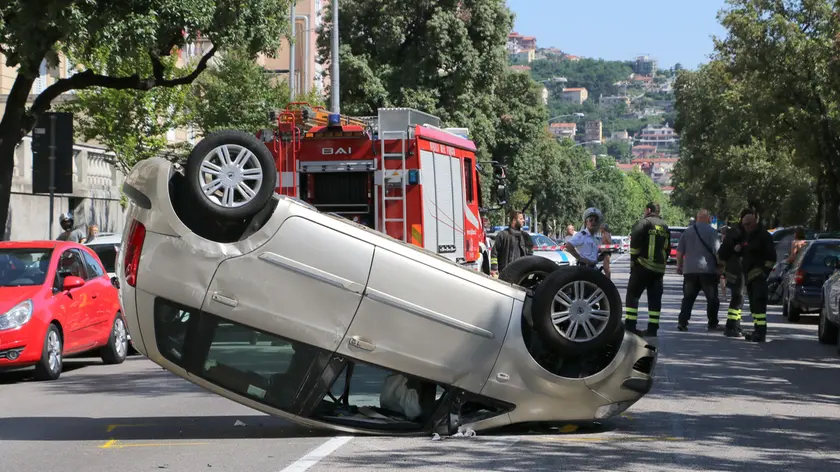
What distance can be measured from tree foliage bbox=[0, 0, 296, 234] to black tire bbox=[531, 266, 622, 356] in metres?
10.3

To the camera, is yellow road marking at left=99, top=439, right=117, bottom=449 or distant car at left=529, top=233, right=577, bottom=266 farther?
distant car at left=529, top=233, right=577, bottom=266

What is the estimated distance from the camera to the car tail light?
9086 mm

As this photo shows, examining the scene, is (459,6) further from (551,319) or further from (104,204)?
(551,319)

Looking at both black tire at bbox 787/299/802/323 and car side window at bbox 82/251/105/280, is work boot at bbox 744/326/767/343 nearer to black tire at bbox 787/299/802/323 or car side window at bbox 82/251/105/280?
black tire at bbox 787/299/802/323

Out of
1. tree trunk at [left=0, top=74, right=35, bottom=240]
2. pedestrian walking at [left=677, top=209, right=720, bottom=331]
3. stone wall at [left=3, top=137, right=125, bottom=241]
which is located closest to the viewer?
pedestrian walking at [left=677, top=209, right=720, bottom=331]

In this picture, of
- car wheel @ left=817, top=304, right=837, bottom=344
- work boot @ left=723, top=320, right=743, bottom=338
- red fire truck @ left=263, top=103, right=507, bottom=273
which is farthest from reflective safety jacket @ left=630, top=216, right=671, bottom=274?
car wheel @ left=817, top=304, right=837, bottom=344

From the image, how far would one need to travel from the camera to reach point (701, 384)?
13234 mm

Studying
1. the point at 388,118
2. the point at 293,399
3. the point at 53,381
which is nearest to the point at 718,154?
the point at 388,118

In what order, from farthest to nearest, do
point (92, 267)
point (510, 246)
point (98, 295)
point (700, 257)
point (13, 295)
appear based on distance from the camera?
point (700, 257) < point (510, 246) < point (92, 267) < point (98, 295) < point (13, 295)

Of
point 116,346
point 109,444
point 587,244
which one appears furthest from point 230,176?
point 587,244

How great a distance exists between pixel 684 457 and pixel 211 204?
12.1 ft

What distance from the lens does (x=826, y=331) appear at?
1877cm

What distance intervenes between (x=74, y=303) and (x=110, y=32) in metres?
4.72

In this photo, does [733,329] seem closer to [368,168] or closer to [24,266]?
[368,168]
